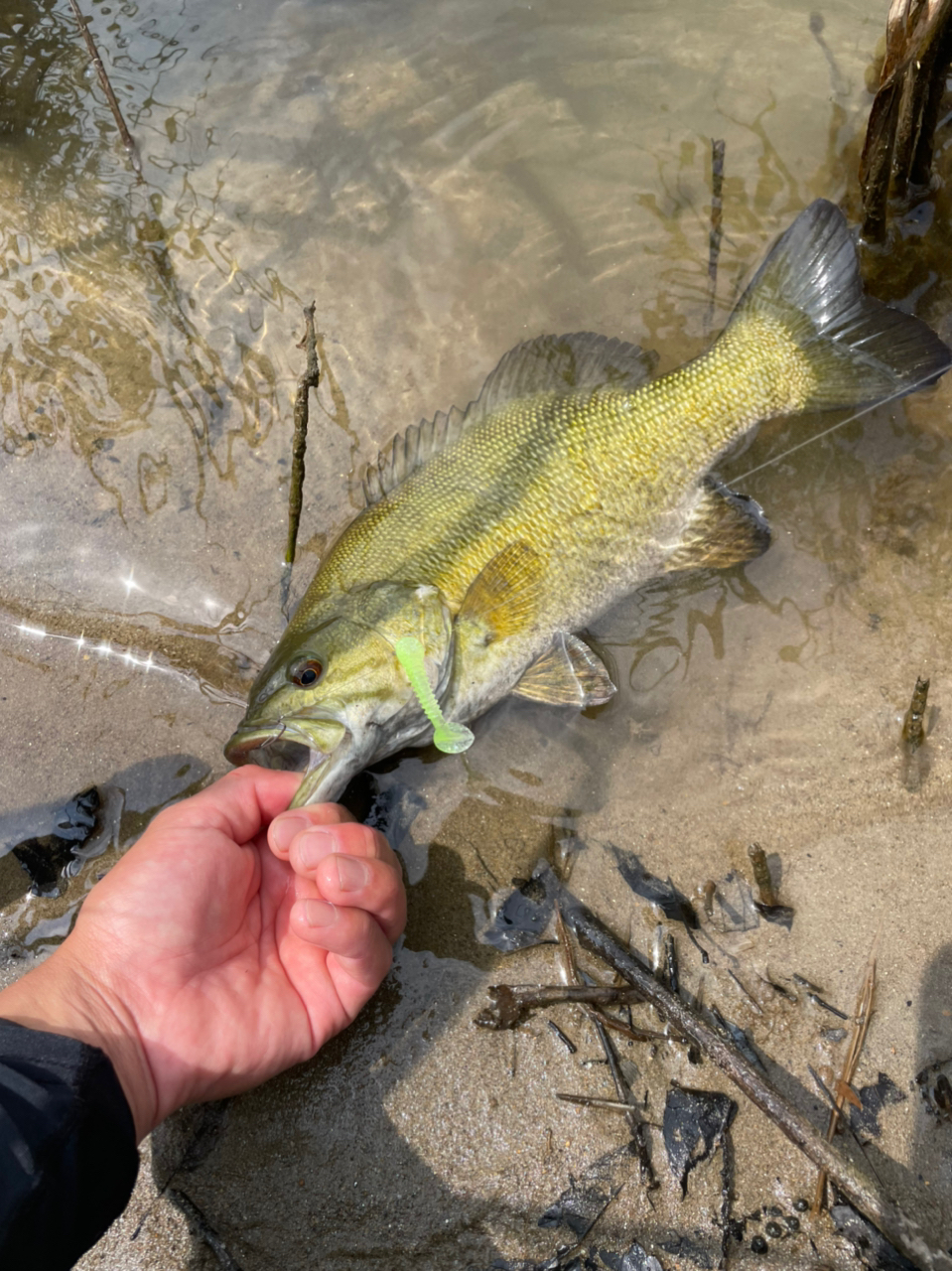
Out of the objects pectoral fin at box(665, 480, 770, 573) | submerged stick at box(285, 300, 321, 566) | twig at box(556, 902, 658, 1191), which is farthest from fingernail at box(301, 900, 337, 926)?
pectoral fin at box(665, 480, 770, 573)

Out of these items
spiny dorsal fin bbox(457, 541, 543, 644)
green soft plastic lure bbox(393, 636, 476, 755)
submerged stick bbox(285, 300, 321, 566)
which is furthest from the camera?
spiny dorsal fin bbox(457, 541, 543, 644)

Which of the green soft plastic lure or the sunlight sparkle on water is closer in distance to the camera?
the green soft plastic lure

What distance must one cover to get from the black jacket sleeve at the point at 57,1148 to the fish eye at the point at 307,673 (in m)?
1.32

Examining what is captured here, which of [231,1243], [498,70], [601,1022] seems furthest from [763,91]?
[231,1243]

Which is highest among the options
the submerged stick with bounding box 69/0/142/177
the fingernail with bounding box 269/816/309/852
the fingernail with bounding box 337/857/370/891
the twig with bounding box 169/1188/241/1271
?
the submerged stick with bounding box 69/0/142/177

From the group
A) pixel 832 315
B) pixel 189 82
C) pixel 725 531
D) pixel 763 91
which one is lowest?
pixel 725 531

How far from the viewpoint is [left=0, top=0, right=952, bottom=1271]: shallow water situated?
318 centimetres

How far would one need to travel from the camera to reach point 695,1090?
2844mm

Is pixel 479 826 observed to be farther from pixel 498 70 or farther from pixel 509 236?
pixel 498 70

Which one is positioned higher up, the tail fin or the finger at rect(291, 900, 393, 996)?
the tail fin

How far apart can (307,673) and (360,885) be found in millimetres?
846

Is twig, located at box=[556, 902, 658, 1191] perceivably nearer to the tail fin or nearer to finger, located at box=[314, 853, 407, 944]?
finger, located at box=[314, 853, 407, 944]

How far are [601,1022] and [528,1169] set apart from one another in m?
0.55

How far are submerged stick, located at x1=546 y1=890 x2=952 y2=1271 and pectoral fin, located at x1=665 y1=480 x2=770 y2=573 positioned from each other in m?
1.69
